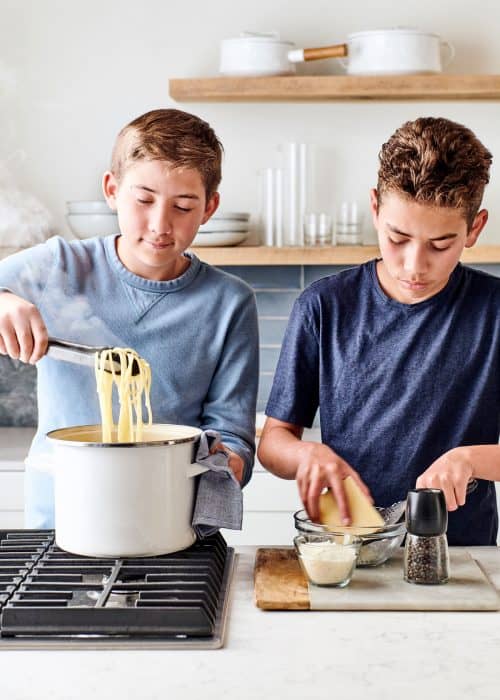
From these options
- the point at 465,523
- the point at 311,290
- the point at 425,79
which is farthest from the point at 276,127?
the point at 465,523

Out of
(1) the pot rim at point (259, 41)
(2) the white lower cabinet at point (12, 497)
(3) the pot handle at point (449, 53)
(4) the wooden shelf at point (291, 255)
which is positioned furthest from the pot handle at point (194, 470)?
(3) the pot handle at point (449, 53)

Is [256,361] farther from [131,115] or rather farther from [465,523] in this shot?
[131,115]

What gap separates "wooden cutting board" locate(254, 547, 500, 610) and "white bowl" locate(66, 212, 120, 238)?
78.2 inches

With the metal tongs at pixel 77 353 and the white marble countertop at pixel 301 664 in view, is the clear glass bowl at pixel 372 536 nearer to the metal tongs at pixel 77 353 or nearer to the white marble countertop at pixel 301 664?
the white marble countertop at pixel 301 664

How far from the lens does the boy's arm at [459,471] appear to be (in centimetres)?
141

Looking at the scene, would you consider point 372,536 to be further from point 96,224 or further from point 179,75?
point 179,75

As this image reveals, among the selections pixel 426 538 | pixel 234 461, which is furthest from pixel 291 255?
pixel 426 538

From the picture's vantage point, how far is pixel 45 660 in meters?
1.07

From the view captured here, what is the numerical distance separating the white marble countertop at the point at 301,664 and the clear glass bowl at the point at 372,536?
0.15 m

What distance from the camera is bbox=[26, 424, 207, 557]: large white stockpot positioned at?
1276 mm

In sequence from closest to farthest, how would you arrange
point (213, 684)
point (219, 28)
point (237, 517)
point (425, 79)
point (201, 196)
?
point (213, 684), point (237, 517), point (201, 196), point (425, 79), point (219, 28)

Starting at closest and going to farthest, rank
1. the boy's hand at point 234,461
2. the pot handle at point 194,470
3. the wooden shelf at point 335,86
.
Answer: the pot handle at point 194,470 < the boy's hand at point 234,461 < the wooden shelf at point 335,86

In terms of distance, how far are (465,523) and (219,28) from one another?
2232mm

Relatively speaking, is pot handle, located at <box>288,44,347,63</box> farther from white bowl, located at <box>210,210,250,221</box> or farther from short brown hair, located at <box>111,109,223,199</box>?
short brown hair, located at <box>111,109,223,199</box>
